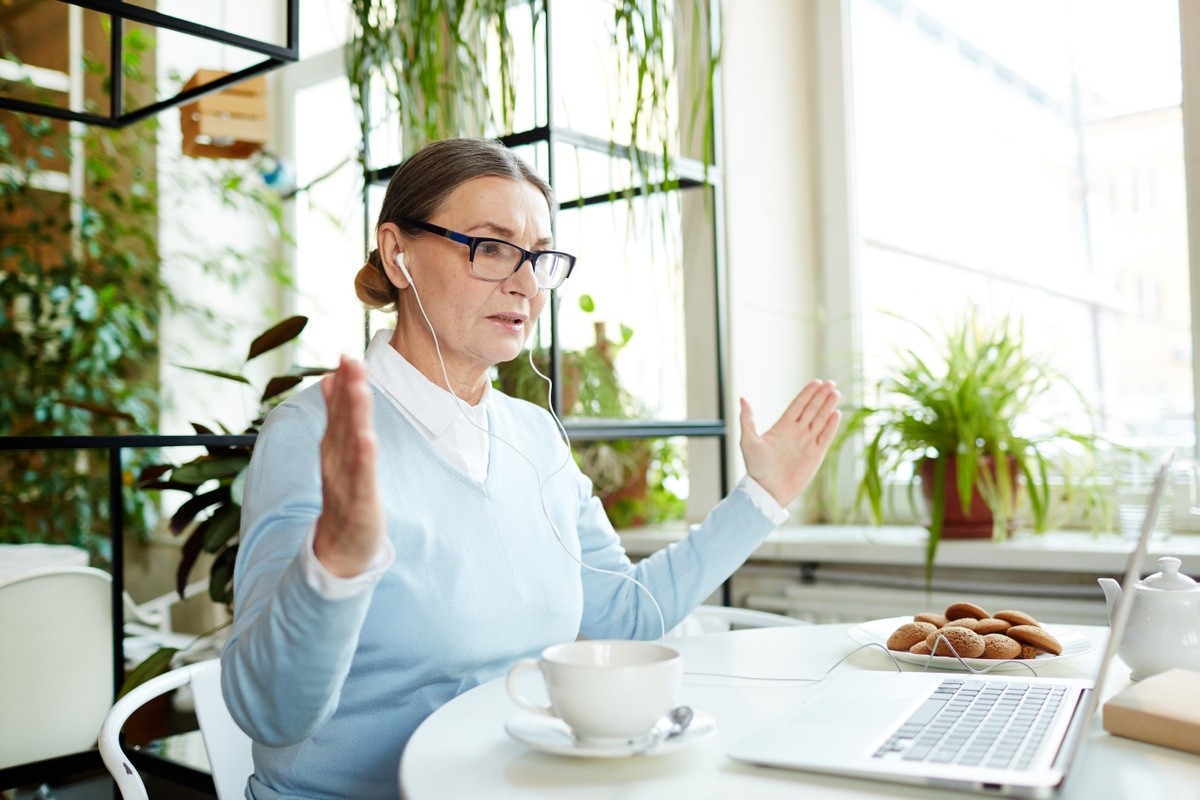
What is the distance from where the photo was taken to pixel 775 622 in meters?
1.72

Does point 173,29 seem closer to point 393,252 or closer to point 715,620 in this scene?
point 393,252

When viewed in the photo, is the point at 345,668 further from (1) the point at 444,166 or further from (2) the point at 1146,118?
(2) the point at 1146,118

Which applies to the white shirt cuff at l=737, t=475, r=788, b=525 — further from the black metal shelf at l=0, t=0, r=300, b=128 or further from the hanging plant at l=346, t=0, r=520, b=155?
the black metal shelf at l=0, t=0, r=300, b=128

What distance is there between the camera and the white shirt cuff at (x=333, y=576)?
810mm

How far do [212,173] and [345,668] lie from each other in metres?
3.41

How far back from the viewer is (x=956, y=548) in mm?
2131

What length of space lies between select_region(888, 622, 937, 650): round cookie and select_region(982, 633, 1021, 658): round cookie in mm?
64

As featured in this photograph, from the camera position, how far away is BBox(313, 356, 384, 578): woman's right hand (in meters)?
0.77

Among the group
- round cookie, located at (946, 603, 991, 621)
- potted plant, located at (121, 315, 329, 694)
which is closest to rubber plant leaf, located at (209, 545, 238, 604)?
potted plant, located at (121, 315, 329, 694)

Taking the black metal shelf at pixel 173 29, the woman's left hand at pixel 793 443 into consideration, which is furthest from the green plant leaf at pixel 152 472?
the woman's left hand at pixel 793 443

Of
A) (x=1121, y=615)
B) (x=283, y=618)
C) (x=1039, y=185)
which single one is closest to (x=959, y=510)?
(x=1039, y=185)

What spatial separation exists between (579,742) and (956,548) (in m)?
1.49

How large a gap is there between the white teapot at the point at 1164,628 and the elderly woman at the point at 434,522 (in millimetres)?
466

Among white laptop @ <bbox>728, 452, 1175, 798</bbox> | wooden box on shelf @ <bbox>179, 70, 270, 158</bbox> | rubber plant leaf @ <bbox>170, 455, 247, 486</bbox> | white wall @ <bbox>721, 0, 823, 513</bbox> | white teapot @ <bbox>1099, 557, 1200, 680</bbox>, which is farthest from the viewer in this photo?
wooden box on shelf @ <bbox>179, 70, 270, 158</bbox>
